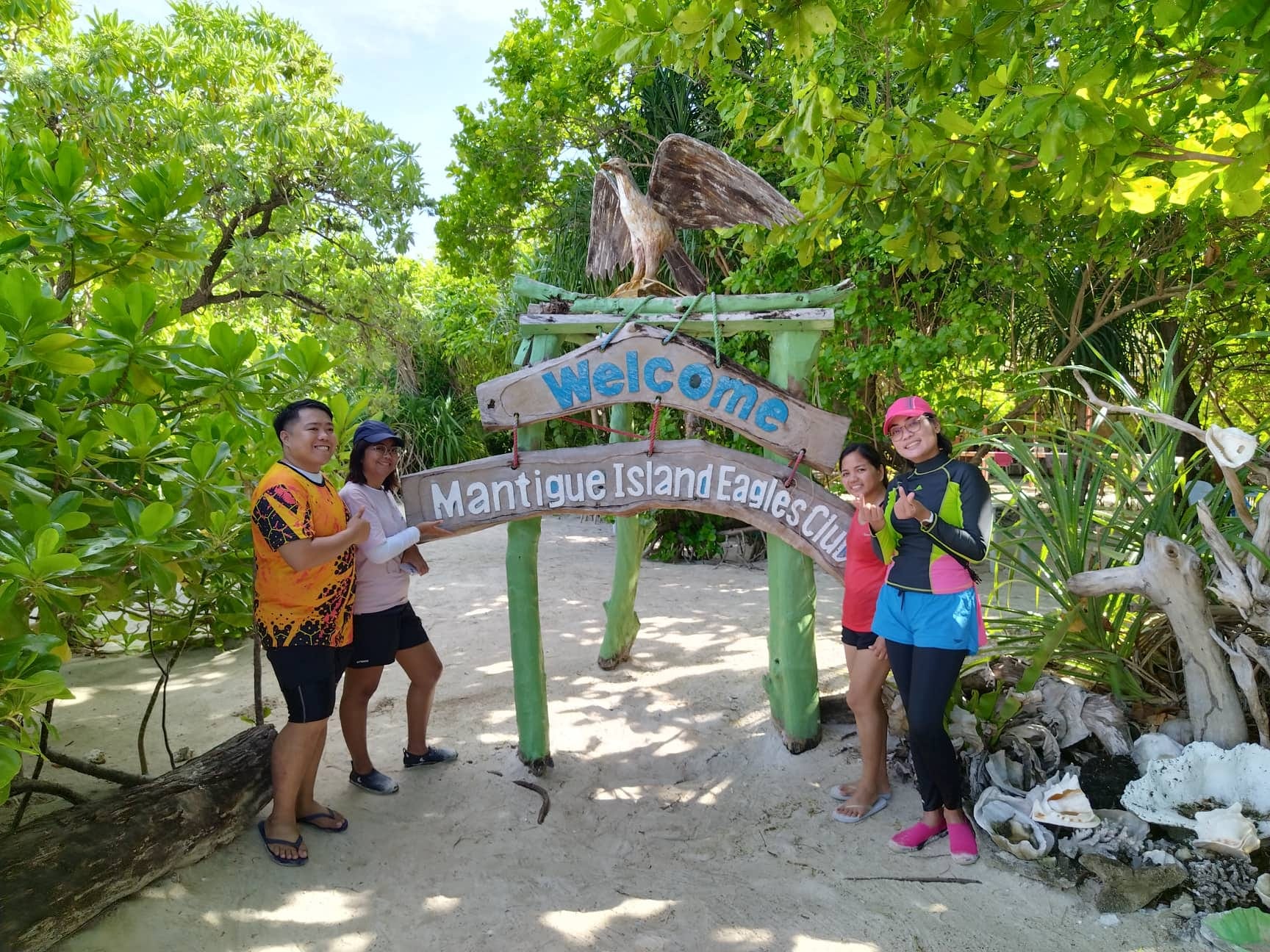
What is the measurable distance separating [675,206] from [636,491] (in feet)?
4.48

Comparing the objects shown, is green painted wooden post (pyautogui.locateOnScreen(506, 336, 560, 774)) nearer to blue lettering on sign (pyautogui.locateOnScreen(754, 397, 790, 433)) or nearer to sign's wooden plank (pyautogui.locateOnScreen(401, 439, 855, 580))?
sign's wooden plank (pyautogui.locateOnScreen(401, 439, 855, 580))

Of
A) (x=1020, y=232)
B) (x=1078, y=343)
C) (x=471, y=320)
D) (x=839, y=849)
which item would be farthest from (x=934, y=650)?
(x=471, y=320)

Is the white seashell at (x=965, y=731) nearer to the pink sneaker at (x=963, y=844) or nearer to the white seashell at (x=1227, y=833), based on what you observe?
the pink sneaker at (x=963, y=844)

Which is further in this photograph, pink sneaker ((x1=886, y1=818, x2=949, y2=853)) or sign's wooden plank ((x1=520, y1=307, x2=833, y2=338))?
sign's wooden plank ((x1=520, y1=307, x2=833, y2=338))

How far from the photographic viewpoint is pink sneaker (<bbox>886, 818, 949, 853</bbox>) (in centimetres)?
281

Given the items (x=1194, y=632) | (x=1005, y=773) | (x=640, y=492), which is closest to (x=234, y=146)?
(x=640, y=492)

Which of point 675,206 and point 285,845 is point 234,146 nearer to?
point 675,206

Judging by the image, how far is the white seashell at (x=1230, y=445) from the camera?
2338 millimetres

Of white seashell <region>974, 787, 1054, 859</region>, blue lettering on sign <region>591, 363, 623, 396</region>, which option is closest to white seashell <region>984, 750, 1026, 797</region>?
white seashell <region>974, 787, 1054, 859</region>

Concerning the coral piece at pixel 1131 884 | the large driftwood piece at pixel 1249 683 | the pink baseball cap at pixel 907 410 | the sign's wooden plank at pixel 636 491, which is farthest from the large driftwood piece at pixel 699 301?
the coral piece at pixel 1131 884

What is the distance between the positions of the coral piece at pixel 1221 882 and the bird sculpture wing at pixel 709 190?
267cm

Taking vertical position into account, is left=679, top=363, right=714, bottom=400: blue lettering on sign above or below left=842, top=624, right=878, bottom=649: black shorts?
above

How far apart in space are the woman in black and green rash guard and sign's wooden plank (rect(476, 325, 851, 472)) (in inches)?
19.4

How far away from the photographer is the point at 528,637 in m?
3.59
